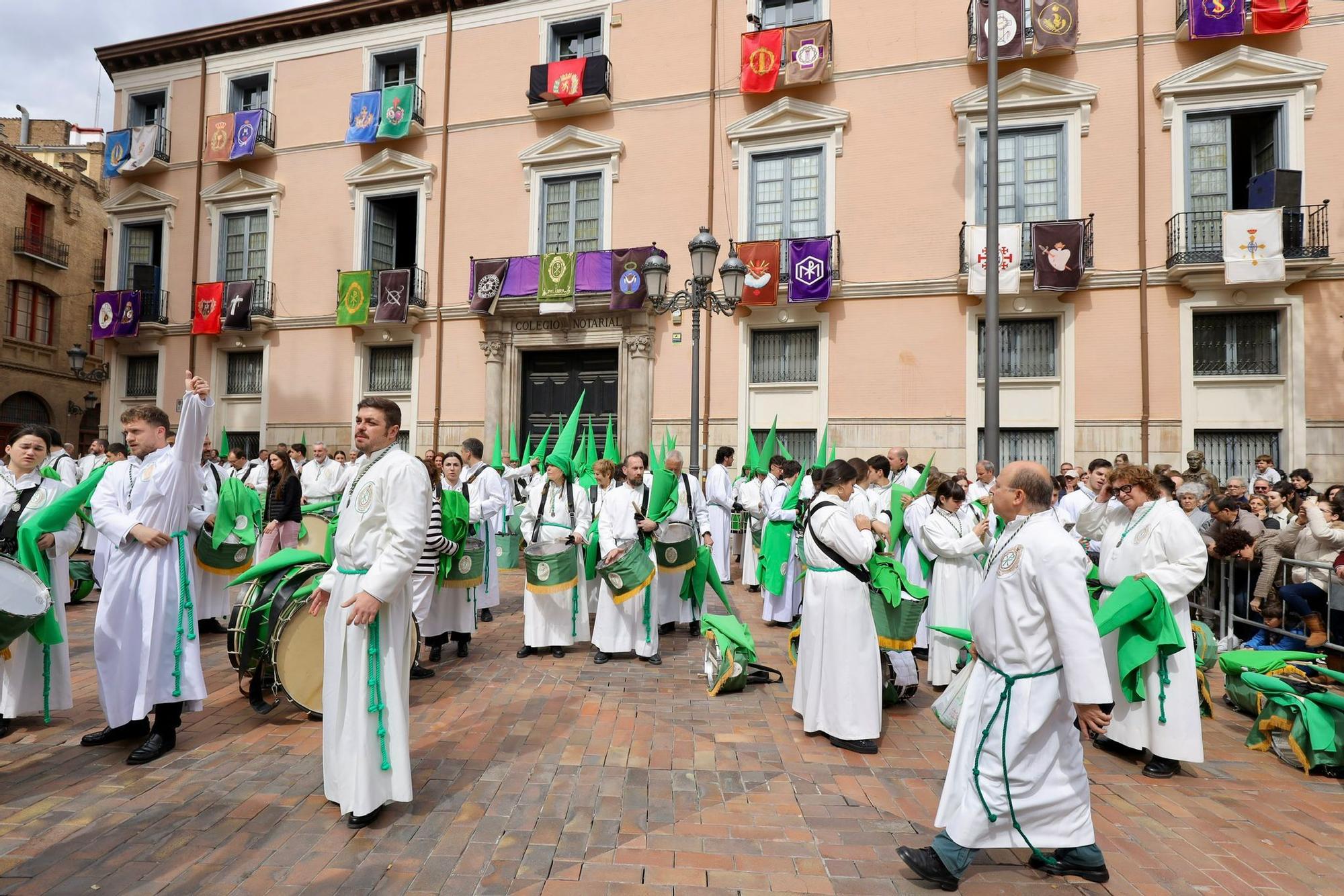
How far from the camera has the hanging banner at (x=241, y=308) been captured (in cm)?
1870

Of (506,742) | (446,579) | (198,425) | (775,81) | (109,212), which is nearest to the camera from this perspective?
(198,425)

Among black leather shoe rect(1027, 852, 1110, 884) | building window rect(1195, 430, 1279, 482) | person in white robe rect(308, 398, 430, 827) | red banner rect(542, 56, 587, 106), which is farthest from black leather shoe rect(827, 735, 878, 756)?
red banner rect(542, 56, 587, 106)

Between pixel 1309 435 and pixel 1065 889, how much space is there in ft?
45.6

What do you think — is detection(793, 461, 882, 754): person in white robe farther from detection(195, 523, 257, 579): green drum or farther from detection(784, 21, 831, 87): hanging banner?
detection(784, 21, 831, 87): hanging banner

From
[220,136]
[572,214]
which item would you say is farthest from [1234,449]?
[220,136]

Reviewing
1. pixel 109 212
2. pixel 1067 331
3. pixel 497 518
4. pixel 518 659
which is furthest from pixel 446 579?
pixel 109 212

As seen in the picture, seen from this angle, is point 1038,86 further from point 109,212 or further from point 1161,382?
point 109,212

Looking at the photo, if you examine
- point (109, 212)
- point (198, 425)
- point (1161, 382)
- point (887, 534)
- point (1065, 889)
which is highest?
point (109, 212)

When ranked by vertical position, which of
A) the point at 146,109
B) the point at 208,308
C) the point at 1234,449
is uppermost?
the point at 146,109

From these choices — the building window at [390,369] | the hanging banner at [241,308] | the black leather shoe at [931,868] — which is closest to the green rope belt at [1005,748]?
the black leather shoe at [931,868]

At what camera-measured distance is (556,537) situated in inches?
286

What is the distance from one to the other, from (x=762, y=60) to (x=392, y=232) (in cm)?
1036

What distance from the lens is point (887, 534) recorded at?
5.54 meters

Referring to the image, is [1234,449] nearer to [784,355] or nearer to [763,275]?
[784,355]
